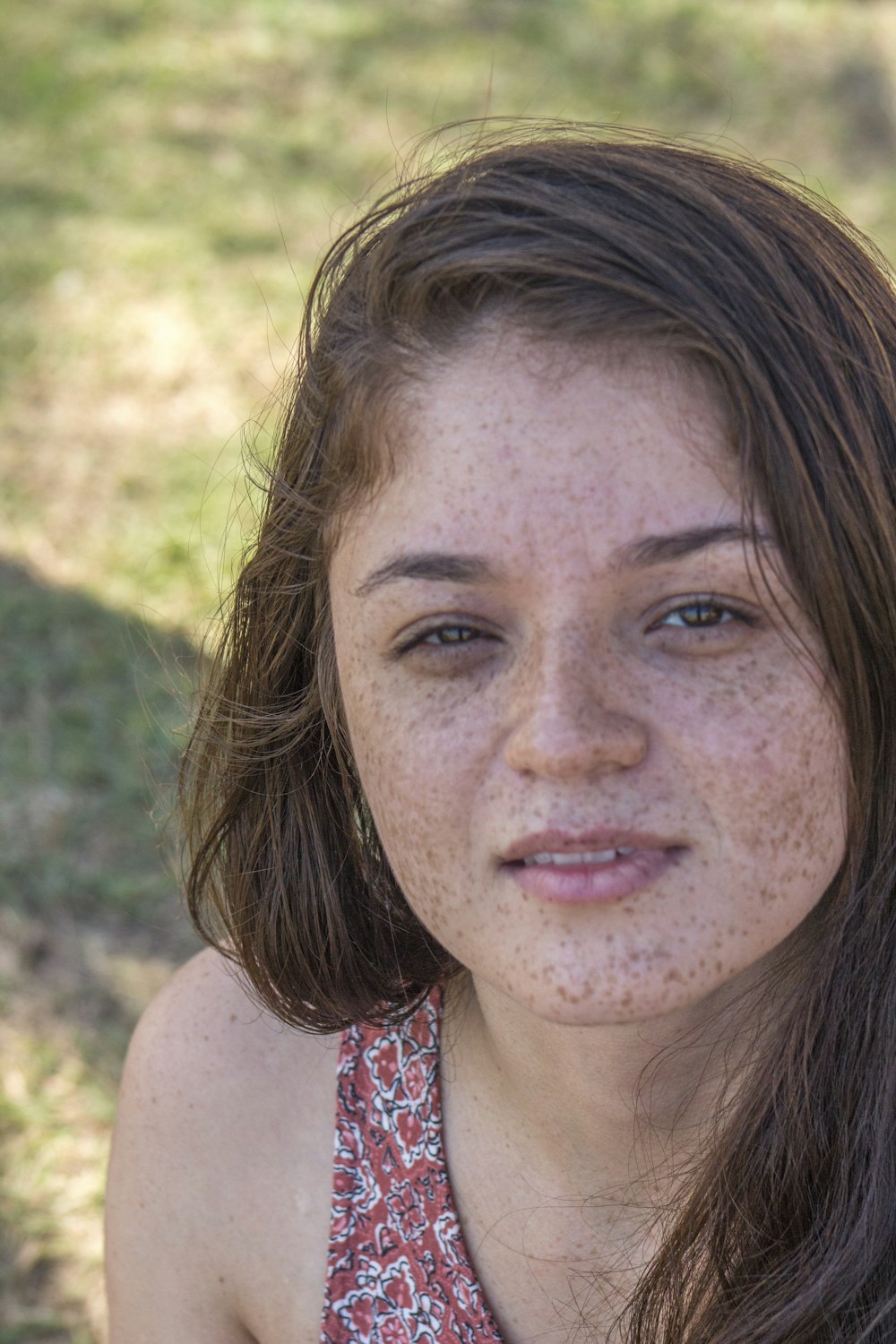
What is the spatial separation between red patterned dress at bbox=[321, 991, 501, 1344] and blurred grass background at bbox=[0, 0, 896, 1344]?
0.80 m

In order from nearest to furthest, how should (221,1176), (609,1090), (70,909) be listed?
(609,1090) < (221,1176) < (70,909)

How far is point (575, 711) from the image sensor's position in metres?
1.42

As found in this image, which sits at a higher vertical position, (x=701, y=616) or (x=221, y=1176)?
(x=701, y=616)

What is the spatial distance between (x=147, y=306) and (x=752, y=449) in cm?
484

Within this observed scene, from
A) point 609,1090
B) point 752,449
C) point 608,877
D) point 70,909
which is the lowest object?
point 609,1090

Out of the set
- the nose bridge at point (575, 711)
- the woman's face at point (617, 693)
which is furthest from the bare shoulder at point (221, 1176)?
the nose bridge at point (575, 711)

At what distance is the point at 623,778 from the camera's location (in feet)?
4.71

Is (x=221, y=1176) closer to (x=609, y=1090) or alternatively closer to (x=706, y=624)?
(x=609, y=1090)

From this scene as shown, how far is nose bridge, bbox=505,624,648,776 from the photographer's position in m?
1.41

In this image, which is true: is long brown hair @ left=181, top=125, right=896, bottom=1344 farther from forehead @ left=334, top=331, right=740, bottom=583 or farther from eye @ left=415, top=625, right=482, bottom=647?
eye @ left=415, top=625, right=482, bottom=647

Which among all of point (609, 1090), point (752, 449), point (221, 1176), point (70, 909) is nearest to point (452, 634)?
point (752, 449)

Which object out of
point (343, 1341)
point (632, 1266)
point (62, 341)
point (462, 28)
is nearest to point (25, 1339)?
point (343, 1341)

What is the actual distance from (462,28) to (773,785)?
6.80 m

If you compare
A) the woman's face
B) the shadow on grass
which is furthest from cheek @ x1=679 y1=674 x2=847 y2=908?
the shadow on grass
